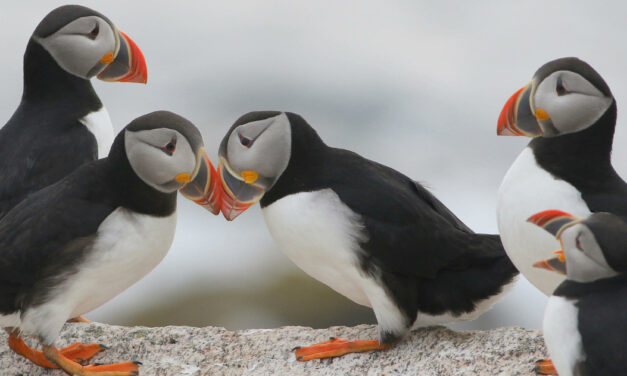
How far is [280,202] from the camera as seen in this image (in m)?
4.50

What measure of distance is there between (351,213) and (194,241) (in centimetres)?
777

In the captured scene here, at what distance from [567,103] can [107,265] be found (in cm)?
204

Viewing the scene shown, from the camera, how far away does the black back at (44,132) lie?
515 centimetres

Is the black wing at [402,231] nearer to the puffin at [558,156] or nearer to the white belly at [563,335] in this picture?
the puffin at [558,156]

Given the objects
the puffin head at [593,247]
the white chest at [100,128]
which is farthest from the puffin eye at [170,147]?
the puffin head at [593,247]

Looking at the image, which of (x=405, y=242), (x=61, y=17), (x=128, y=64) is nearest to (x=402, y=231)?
(x=405, y=242)

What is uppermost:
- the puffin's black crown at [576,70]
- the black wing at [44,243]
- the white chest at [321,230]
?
the puffin's black crown at [576,70]

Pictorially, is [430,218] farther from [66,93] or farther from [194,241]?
[194,241]

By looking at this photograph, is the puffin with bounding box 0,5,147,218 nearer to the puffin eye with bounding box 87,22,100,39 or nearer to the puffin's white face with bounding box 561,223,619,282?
the puffin eye with bounding box 87,22,100,39

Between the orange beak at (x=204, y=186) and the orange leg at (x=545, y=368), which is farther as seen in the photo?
the orange beak at (x=204, y=186)

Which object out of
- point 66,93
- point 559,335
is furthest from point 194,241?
point 559,335

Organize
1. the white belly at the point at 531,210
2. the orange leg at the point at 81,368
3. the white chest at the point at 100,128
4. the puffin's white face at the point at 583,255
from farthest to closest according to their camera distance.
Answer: the white chest at the point at 100,128 < the orange leg at the point at 81,368 < the white belly at the point at 531,210 < the puffin's white face at the point at 583,255

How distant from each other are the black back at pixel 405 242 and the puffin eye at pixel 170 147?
488 millimetres

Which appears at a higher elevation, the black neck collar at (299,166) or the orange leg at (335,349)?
the black neck collar at (299,166)
